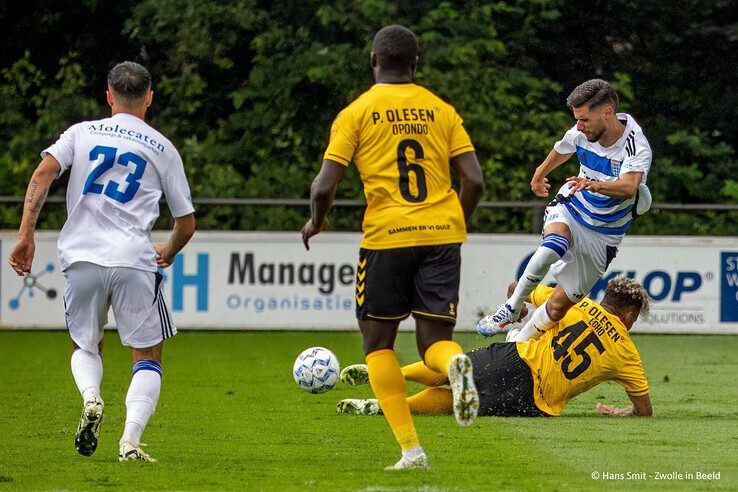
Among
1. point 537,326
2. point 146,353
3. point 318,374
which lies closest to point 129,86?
point 146,353

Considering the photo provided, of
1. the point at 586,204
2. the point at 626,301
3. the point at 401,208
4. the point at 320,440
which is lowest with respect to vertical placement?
the point at 320,440

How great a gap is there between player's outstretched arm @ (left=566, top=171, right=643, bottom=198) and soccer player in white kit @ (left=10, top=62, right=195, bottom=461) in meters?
3.05

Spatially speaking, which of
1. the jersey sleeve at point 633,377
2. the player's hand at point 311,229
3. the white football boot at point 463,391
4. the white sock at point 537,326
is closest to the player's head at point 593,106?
the white sock at point 537,326

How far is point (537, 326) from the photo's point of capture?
906 cm

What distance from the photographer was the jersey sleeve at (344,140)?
6184mm

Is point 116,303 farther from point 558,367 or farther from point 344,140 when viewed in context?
point 558,367

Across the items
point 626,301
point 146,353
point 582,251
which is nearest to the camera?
point 146,353

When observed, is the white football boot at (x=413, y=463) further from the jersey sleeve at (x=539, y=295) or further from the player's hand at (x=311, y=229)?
the jersey sleeve at (x=539, y=295)

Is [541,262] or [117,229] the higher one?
[117,229]

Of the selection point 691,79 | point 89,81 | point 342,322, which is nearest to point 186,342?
point 342,322

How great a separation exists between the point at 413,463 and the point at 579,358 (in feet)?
7.77

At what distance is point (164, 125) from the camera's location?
21.5 meters

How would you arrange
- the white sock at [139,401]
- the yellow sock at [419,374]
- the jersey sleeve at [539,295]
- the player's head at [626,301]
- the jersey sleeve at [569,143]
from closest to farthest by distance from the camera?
the white sock at [139,401]
the yellow sock at [419,374]
the player's head at [626,301]
the jersey sleeve at [569,143]
the jersey sleeve at [539,295]

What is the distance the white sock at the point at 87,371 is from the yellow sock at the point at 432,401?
2535 mm
